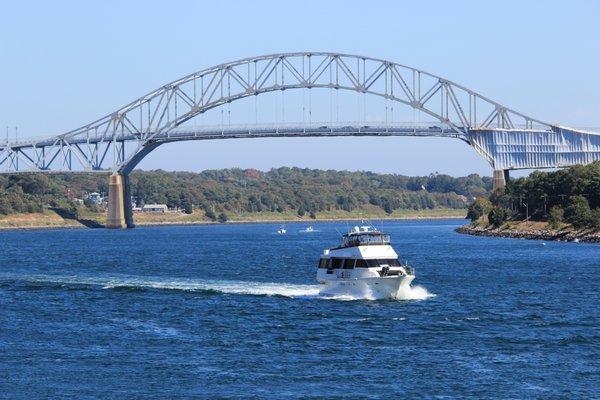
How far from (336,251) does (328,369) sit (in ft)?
77.4

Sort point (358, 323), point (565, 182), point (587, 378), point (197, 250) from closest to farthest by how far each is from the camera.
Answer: point (587, 378)
point (358, 323)
point (197, 250)
point (565, 182)

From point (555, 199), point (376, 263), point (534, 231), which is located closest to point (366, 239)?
point (376, 263)

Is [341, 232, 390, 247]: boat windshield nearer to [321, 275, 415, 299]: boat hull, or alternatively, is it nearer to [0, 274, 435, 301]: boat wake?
[321, 275, 415, 299]: boat hull

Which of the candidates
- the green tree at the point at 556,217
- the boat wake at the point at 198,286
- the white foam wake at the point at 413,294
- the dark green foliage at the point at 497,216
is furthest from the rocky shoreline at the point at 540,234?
the white foam wake at the point at 413,294

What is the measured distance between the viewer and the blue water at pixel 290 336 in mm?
45469

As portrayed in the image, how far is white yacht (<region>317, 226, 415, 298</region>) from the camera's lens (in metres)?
69.6

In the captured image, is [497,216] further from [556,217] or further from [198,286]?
[198,286]

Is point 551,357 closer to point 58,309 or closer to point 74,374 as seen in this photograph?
point 74,374

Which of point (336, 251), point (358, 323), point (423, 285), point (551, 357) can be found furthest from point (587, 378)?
point (423, 285)

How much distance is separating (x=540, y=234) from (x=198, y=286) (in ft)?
274

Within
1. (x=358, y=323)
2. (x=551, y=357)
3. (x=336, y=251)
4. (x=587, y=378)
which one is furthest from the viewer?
(x=336, y=251)

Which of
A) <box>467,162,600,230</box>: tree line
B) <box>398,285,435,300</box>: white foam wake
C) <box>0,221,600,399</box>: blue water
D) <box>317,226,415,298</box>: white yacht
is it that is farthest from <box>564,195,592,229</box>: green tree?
<box>317,226,415,298</box>: white yacht

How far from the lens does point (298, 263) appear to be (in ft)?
369

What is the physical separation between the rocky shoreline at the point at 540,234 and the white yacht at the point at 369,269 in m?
76.9
